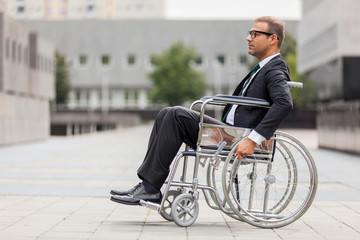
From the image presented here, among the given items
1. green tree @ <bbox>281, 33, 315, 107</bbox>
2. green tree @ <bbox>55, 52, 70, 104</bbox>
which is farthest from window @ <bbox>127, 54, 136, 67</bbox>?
green tree @ <bbox>281, 33, 315, 107</bbox>

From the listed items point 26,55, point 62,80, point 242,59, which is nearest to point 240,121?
point 26,55

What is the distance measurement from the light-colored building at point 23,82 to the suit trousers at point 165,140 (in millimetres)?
14732

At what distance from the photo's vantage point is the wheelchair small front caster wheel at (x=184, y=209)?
17.2 ft

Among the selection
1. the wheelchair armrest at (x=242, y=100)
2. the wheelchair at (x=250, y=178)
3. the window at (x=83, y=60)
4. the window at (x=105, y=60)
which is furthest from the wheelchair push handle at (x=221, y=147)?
the window at (x=83, y=60)

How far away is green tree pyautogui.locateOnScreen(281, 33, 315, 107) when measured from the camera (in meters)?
46.5

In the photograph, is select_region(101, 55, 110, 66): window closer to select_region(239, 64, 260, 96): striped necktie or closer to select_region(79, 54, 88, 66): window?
select_region(79, 54, 88, 66): window

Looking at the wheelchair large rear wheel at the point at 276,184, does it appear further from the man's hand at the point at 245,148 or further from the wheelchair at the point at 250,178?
the man's hand at the point at 245,148

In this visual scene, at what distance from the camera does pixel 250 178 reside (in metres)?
5.41

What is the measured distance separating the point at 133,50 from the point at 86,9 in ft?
101

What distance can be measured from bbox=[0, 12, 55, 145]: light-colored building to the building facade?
175ft

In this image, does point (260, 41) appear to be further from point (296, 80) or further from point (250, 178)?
point (296, 80)

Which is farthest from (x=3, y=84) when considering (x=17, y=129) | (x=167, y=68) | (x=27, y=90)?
(x=167, y=68)

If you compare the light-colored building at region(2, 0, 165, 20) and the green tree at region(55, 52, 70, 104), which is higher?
the light-colored building at region(2, 0, 165, 20)

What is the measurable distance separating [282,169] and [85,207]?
219 centimetres
